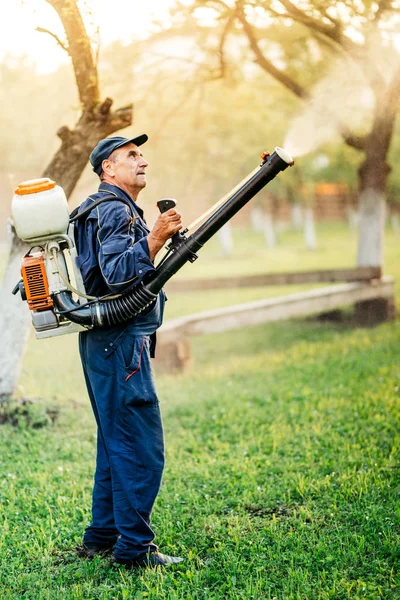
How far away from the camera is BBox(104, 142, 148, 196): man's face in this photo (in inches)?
143

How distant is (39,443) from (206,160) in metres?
13.1

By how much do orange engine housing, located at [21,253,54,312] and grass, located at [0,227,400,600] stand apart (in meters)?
1.30

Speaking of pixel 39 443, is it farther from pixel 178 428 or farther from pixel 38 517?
pixel 38 517

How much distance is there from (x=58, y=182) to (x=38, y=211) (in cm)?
308

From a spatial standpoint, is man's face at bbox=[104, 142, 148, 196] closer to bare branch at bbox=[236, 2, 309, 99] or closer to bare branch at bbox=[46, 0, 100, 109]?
bare branch at bbox=[46, 0, 100, 109]

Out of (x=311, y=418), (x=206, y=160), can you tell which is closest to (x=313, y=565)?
(x=311, y=418)

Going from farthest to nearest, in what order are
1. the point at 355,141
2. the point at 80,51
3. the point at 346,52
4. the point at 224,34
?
the point at 355,141, the point at 346,52, the point at 224,34, the point at 80,51

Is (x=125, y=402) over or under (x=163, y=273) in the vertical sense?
under

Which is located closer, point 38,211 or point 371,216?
point 38,211

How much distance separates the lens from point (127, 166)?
363 cm

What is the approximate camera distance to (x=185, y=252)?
11.7 ft

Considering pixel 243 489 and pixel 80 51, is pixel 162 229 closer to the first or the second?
pixel 243 489

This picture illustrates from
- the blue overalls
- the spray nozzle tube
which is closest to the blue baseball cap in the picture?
the blue overalls

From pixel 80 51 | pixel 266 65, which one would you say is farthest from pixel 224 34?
pixel 80 51
